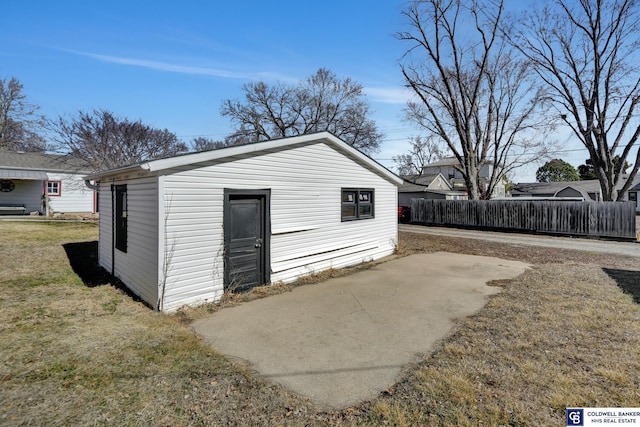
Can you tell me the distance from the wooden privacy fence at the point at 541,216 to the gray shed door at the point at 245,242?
1700 centimetres

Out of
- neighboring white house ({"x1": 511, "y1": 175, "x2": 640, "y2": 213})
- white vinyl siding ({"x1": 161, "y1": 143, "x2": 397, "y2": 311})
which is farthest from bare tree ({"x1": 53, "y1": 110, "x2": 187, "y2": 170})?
neighboring white house ({"x1": 511, "y1": 175, "x2": 640, "y2": 213})

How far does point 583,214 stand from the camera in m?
16.1

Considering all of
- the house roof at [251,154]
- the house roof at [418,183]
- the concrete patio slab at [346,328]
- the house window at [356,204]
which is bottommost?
the concrete patio slab at [346,328]

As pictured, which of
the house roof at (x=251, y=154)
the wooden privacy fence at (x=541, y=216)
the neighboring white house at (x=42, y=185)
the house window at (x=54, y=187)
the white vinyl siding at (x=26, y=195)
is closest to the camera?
the house roof at (x=251, y=154)

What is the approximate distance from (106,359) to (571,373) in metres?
5.10

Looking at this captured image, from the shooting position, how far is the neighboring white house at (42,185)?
19562 millimetres

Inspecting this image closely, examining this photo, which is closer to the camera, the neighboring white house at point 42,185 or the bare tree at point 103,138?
the neighboring white house at point 42,185

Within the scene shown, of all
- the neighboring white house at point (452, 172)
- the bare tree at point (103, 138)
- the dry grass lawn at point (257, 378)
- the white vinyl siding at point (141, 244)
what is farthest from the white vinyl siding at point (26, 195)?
the neighboring white house at point (452, 172)

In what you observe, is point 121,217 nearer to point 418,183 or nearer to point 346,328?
point 346,328

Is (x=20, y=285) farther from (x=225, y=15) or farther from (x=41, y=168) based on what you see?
(x=41, y=168)

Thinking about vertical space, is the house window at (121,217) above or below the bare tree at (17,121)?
below

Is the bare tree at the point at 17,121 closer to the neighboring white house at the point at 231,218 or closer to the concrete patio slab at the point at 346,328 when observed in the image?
the neighboring white house at the point at 231,218

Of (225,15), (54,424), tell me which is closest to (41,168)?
(225,15)

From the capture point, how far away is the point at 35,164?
2084 centimetres
